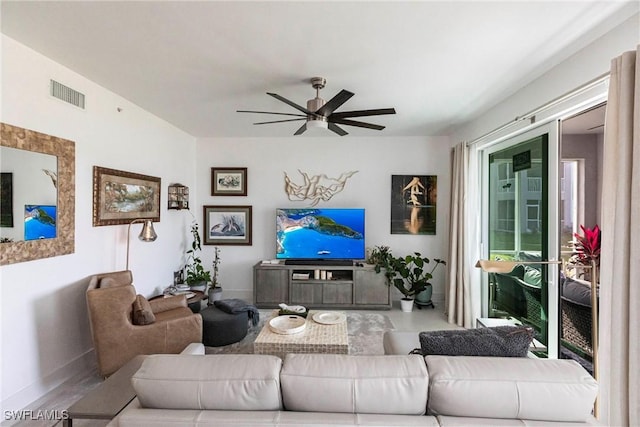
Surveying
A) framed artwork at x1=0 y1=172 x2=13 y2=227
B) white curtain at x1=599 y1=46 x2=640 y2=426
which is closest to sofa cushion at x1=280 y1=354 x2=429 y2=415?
white curtain at x1=599 y1=46 x2=640 y2=426

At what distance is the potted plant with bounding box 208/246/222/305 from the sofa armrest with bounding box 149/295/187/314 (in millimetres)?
1127

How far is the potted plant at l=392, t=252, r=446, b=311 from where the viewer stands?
445 cm

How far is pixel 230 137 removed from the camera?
16.4 ft

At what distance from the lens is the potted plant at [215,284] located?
14.6 feet

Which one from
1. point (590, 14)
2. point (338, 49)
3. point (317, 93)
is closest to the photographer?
point (590, 14)

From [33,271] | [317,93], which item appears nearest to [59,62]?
[33,271]

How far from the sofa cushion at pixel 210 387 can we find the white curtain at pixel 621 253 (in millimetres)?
1904

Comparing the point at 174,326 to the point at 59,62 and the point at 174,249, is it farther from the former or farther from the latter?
the point at 59,62

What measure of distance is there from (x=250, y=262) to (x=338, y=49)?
3733mm

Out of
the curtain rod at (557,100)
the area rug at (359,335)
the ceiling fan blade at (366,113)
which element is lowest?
the area rug at (359,335)

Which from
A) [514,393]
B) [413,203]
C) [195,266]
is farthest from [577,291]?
[195,266]

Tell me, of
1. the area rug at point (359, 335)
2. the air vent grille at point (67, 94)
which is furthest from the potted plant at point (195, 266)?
the air vent grille at point (67, 94)

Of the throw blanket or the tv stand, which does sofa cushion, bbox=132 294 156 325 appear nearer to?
the throw blanket

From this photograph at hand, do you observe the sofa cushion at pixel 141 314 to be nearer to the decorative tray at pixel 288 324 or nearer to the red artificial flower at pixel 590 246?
the decorative tray at pixel 288 324
